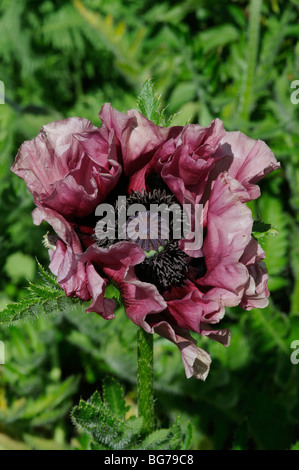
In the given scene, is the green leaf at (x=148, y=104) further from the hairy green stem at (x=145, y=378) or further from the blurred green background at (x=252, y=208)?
the hairy green stem at (x=145, y=378)

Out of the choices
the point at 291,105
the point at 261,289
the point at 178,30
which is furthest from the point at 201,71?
the point at 261,289

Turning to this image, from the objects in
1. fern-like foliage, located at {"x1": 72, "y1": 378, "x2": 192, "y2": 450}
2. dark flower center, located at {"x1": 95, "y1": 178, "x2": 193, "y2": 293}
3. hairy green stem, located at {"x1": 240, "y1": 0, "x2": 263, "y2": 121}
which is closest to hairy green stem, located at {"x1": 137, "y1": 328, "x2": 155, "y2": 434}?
fern-like foliage, located at {"x1": 72, "y1": 378, "x2": 192, "y2": 450}

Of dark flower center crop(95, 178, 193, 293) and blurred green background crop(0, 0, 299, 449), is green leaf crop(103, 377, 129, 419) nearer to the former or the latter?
blurred green background crop(0, 0, 299, 449)

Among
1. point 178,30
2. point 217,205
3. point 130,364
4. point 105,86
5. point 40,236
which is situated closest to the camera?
point 217,205

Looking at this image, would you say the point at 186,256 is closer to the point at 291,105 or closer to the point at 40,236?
the point at 40,236

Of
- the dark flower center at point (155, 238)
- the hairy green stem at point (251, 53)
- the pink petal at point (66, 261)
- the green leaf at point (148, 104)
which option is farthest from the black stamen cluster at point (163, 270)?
the hairy green stem at point (251, 53)
